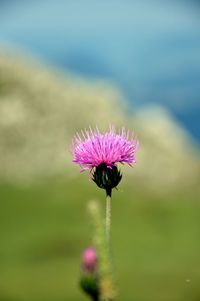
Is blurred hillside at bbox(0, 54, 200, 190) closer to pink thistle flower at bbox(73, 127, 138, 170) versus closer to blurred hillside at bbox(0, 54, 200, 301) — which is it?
blurred hillside at bbox(0, 54, 200, 301)

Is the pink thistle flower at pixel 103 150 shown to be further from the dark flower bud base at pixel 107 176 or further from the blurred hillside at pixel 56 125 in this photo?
the blurred hillside at pixel 56 125

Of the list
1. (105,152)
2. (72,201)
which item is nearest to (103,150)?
(105,152)

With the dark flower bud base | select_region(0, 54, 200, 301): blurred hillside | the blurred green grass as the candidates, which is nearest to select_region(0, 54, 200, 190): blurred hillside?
select_region(0, 54, 200, 301): blurred hillside

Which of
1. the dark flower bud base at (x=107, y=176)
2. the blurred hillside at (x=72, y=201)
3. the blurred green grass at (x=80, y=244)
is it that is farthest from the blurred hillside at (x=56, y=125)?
the dark flower bud base at (x=107, y=176)

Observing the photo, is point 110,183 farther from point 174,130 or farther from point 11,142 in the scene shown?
point 174,130

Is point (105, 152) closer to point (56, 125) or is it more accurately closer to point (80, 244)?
point (80, 244)

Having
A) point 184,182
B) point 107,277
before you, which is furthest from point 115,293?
point 184,182
